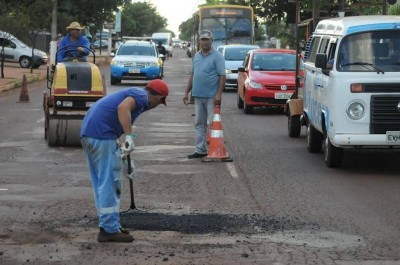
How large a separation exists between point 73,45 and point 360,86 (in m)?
5.91

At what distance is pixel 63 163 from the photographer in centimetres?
1434

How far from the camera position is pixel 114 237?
8.61 meters

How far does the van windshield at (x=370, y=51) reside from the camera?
13539 mm

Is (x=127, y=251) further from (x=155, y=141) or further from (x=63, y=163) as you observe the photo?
(x=155, y=141)

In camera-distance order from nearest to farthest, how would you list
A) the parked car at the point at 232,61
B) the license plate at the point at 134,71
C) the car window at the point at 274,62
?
Answer: the car window at the point at 274,62 < the parked car at the point at 232,61 < the license plate at the point at 134,71

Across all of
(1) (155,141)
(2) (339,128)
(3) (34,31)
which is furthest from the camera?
(3) (34,31)

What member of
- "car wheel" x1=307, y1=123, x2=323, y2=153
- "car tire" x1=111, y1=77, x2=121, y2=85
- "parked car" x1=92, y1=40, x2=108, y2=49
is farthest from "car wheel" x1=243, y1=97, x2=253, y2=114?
"parked car" x1=92, y1=40, x2=108, y2=49

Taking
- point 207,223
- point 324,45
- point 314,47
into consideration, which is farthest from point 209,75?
point 207,223

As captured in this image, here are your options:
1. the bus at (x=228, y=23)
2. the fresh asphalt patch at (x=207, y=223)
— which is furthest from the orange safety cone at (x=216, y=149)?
A: the bus at (x=228, y=23)

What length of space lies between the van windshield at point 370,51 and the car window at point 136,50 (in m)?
24.5

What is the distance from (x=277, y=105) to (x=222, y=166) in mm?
10314

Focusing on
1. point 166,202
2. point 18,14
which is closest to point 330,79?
point 166,202

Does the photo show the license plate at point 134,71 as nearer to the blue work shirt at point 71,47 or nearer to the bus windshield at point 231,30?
the bus windshield at point 231,30

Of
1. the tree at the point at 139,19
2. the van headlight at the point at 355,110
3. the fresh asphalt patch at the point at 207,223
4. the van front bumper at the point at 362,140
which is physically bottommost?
the fresh asphalt patch at the point at 207,223
